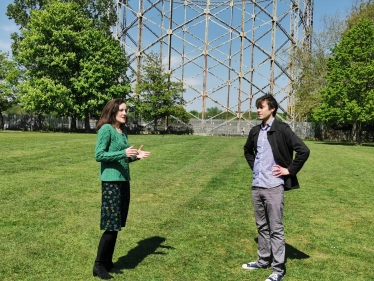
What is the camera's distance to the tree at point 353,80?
1159 inches

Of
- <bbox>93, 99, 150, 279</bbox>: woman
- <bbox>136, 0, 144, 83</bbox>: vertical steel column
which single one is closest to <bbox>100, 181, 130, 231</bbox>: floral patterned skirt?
<bbox>93, 99, 150, 279</bbox>: woman

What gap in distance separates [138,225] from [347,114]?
27748 millimetres

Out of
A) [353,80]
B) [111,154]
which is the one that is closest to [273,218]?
[111,154]

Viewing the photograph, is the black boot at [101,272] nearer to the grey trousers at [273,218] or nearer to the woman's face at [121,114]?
the woman's face at [121,114]

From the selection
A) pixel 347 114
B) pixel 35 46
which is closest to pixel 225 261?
pixel 347 114

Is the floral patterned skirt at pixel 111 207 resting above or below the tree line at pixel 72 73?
below

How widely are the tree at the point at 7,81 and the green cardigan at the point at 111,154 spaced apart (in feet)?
137

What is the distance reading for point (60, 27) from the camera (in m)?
35.8

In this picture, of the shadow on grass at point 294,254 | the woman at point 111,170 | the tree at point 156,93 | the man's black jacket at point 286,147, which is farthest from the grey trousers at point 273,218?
the tree at point 156,93

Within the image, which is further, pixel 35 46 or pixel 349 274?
pixel 35 46

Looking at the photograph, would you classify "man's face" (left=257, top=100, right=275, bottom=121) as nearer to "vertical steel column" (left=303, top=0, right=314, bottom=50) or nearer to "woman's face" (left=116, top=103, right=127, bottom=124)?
"woman's face" (left=116, top=103, right=127, bottom=124)

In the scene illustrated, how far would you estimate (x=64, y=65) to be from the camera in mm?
35000

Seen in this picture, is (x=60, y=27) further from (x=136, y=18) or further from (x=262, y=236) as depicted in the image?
(x=262, y=236)

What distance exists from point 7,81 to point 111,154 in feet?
141
